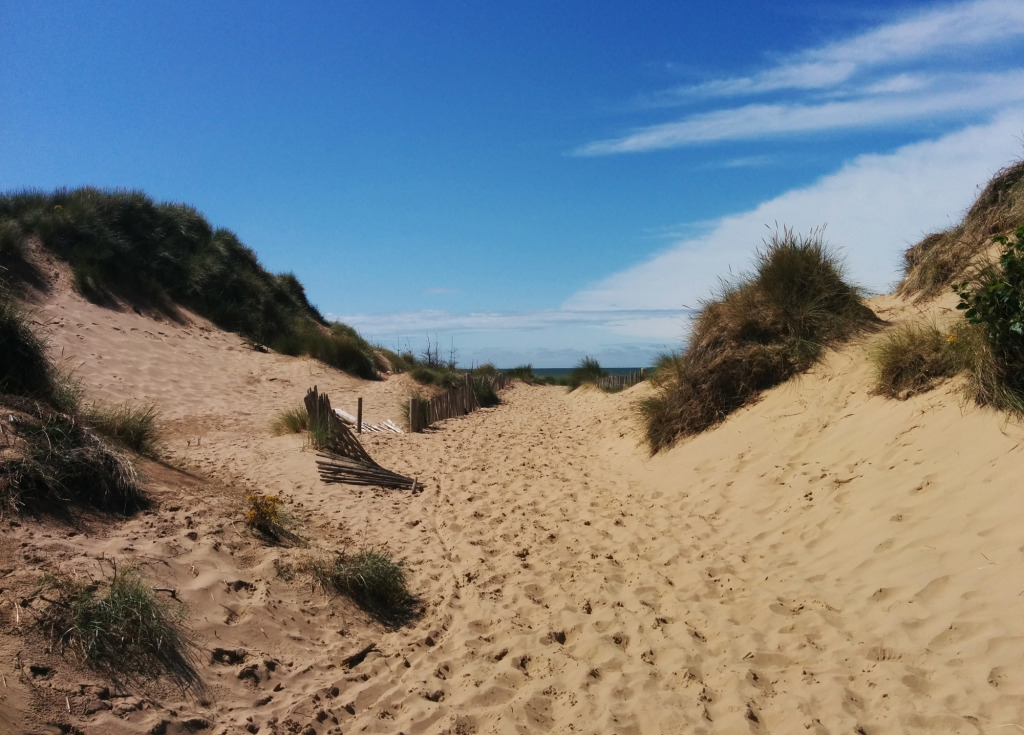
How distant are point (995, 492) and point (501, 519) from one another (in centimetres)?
405

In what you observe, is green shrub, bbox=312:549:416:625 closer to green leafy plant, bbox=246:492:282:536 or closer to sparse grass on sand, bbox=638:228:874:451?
green leafy plant, bbox=246:492:282:536

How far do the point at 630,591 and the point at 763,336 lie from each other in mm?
5005

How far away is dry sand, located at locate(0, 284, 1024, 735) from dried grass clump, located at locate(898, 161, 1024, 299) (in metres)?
1.82

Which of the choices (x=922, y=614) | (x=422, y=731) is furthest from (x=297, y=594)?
(x=922, y=614)

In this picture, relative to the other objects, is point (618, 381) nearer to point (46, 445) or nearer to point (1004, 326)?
point (1004, 326)

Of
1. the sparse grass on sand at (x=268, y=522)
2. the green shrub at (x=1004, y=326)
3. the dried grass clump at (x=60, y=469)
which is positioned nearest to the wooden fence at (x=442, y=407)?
the sparse grass on sand at (x=268, y=522)

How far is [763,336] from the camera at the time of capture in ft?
29.9

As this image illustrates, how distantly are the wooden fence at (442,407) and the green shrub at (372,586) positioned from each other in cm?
757

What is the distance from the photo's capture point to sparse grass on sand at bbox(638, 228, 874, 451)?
8734 mm

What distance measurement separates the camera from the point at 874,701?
11.3 ft

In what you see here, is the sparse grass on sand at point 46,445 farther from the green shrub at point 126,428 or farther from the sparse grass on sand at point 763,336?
the sparse grass on sand at point 763,336

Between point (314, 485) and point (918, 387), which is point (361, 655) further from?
point (918, 387)

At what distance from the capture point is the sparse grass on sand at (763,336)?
344 inches

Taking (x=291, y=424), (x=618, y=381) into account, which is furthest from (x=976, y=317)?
(x=618, y=381)
